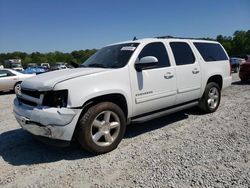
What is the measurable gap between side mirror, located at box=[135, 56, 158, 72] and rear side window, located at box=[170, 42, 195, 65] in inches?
41.5

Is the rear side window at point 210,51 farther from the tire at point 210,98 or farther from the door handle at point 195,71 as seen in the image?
the tire at point 210,98

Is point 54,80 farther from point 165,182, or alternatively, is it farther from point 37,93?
point 165,182

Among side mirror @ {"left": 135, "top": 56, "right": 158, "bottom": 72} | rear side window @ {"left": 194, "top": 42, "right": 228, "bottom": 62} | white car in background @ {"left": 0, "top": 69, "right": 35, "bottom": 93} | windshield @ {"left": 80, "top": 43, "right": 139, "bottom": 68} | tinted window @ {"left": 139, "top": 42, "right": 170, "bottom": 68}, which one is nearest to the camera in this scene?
side mirror @ {"left": 135, "top": 56, "right": 158, "bottom": 72}

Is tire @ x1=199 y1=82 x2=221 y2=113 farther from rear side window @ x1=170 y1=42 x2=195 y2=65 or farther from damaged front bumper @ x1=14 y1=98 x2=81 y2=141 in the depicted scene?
damaged front bumper @ x1=14 y1=98 x2=81 y2=141

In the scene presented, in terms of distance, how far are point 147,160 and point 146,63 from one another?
1.61m

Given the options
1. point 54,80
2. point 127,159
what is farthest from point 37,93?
point 127,159

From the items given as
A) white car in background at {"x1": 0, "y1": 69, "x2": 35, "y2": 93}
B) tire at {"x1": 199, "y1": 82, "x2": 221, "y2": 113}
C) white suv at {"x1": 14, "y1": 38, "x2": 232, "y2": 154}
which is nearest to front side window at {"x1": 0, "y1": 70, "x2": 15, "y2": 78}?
white car in background at {"x1": 0, "y1": 69, "x2": 35, "y2": 93}

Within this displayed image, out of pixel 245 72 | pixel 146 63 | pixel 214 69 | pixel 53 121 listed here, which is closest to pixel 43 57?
pixel 245 72

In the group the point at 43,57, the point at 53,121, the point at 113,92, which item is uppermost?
the point at 43,57

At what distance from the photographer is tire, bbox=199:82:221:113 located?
241 inches

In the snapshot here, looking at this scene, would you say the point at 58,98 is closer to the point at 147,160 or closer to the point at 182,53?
the point at 147,160

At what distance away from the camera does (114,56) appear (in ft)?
15.9

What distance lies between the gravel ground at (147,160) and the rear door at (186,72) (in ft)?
2.16

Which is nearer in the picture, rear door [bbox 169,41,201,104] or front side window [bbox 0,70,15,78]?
rear door [bbox 169,41,201,104]
